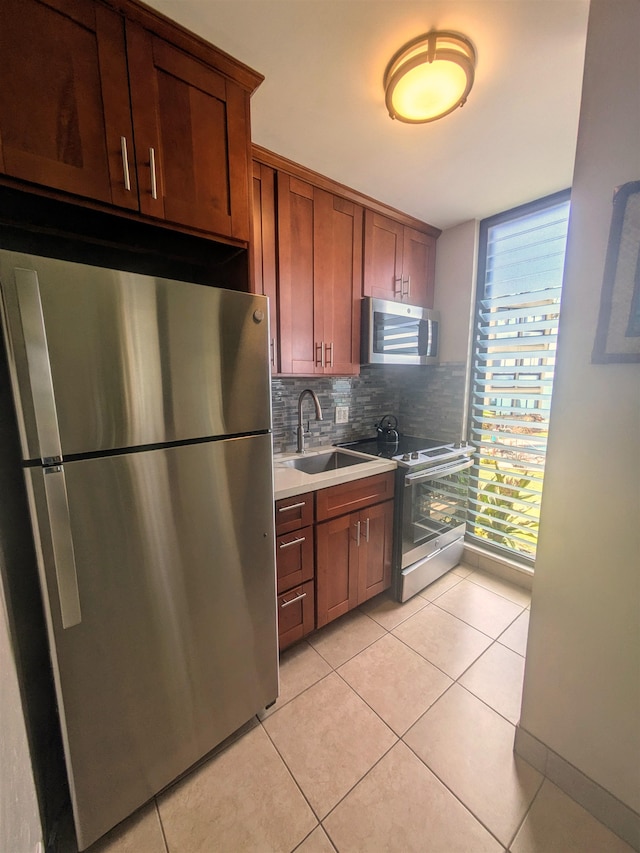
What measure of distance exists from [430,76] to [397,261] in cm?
108

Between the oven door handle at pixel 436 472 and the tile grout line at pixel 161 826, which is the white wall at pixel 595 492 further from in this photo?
the tile grout line at pixel 161 826

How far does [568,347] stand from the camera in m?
1.00

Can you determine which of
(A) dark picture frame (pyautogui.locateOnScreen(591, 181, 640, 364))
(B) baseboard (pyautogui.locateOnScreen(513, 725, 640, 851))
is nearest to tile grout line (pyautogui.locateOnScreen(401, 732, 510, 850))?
(B) baseboard (pyautogui.locateOnScreen(513, 725, 640, 851))

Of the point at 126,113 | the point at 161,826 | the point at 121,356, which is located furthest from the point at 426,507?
the point at 126,113

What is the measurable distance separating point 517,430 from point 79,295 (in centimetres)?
240

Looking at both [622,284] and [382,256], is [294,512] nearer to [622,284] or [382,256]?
[622,284]

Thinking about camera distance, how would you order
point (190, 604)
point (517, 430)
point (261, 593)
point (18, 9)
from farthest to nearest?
1. point (517, 430)
2. point (261, 593)
3. point (190, 604)
4. point (18, 9)

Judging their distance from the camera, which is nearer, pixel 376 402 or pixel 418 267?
pixel 418 267

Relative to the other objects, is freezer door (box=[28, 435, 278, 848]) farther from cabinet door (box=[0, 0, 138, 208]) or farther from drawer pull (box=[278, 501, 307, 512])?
cabinet door (box=[0, 0, 138, 208])

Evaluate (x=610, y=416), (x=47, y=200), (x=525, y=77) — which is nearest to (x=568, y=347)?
(x=610, y=416)

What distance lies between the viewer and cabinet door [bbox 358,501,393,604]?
1.79 metres

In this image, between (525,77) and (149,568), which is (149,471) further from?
(525,77)

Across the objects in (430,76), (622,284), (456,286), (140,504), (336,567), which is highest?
(430,76)

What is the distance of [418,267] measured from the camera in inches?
90.1
